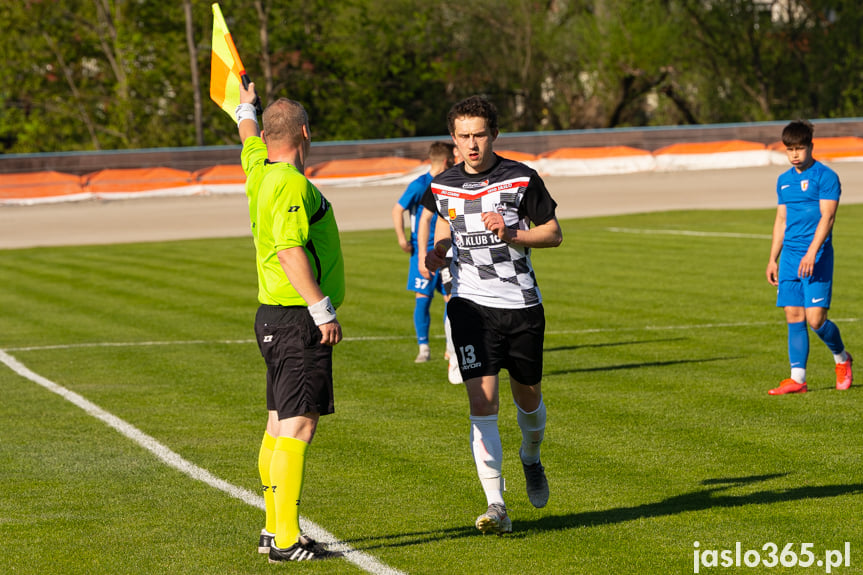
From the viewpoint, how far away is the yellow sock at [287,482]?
5.75 meters

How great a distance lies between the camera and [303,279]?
5.55m

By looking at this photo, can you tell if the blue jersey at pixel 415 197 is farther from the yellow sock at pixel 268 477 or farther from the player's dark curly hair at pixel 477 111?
the yellow sock at pixel 268 477

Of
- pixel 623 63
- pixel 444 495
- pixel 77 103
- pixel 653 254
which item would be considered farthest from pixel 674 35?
pixel 444 495

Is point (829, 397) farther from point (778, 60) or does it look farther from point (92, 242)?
point (778, 60)

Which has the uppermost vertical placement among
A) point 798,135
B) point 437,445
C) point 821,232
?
point 798,135

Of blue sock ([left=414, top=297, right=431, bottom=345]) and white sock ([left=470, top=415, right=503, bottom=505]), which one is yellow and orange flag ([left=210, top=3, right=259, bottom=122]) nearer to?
white sock ([left=470, top=415, right=503, bottom=505])

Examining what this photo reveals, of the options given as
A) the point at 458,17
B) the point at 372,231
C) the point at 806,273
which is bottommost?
the point at 372,231

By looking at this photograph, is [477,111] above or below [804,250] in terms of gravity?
above

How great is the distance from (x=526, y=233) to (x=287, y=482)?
1723 millimetres

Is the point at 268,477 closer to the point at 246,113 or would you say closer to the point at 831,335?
the point at 246,113

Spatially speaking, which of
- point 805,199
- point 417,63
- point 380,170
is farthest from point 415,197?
point 417,63

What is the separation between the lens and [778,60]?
6338cm

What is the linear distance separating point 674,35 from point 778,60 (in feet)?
22.6

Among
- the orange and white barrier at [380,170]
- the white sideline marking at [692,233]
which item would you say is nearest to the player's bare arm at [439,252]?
the white sideline marking at [692,233]
